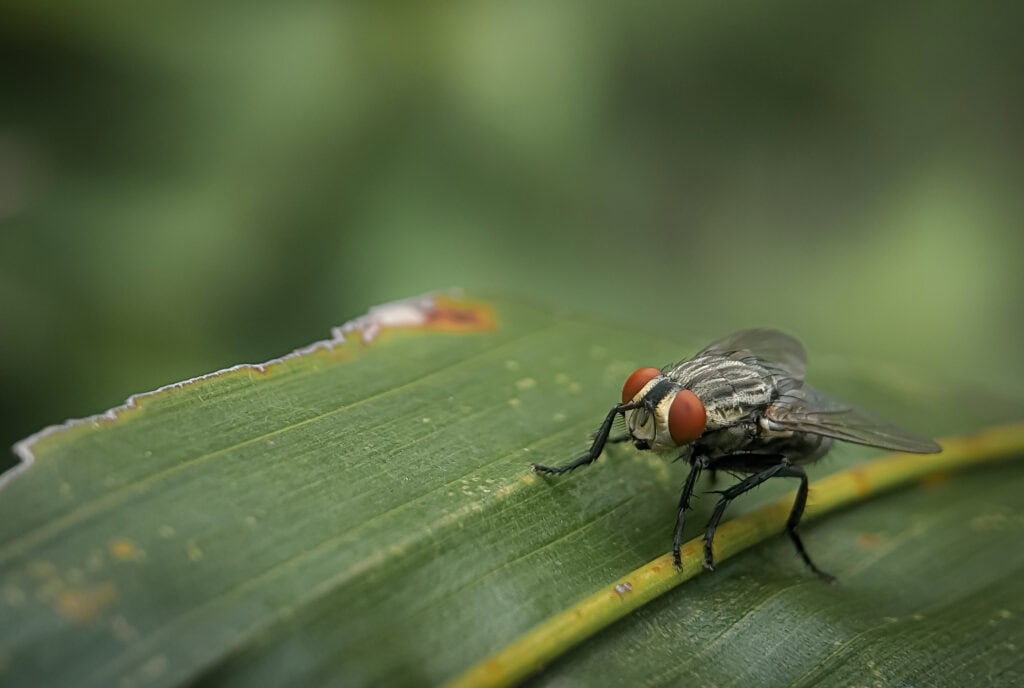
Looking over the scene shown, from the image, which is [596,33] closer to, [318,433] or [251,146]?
[251,146]

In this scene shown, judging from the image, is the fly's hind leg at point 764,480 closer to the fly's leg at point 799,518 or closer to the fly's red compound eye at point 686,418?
the fly's leg at point 799,518

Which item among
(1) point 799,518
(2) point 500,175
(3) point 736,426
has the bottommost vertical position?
(1) point 799,518

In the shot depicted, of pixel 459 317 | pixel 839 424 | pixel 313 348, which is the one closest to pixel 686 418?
pixel 839 424

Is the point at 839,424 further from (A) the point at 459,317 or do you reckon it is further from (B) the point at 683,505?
(A) the point at 459,317

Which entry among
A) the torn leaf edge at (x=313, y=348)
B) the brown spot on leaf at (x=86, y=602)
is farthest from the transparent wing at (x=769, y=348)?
the brown spot on leaf at (x=86, y=602)

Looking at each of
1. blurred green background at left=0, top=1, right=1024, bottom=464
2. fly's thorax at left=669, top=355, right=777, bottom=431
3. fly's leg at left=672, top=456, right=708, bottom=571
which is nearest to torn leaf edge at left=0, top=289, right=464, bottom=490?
fly's thorax at left=669, top=355, right=777, bottom=431

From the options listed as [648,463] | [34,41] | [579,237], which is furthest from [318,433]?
[579,237]
